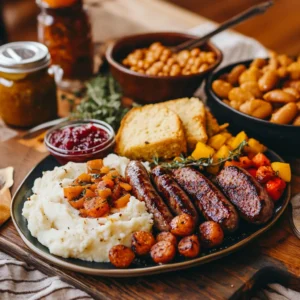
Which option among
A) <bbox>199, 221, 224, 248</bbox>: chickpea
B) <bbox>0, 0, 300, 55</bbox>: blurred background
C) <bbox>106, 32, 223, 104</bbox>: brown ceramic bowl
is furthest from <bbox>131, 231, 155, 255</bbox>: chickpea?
<bbox>0, 0, 300, 55</bbox>: blurred background

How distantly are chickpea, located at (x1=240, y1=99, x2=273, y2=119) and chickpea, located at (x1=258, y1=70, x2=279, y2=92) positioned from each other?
0.59 feet

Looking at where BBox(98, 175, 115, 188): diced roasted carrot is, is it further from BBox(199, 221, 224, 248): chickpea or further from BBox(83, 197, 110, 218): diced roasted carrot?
BBox(199, 221, 224, 248): chickpea

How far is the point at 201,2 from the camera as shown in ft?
30.5

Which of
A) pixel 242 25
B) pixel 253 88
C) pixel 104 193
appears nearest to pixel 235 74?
pixel 253 88

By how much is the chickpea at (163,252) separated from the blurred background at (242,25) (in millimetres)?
4654

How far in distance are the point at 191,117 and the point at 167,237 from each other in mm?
1191

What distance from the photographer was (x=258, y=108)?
338 cm

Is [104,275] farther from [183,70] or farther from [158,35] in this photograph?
[158,35]

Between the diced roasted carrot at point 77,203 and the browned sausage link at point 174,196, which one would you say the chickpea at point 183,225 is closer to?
the browned sausage link at point 174,196

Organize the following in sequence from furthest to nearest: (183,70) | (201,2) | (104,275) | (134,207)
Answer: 1. (201,2)
2. (183,70)
3. (134,207)
4. (104,275)

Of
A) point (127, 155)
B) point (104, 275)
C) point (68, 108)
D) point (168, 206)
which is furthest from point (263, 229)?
point (68, 108)

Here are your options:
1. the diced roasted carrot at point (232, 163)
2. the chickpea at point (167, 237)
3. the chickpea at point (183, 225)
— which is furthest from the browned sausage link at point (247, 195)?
the chickpea at point (167, 237)

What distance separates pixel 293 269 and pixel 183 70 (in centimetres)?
190

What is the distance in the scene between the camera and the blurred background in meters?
7.10
